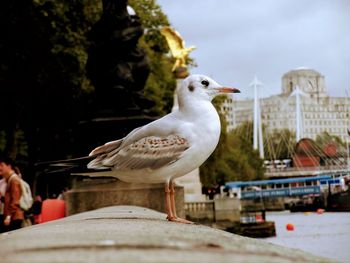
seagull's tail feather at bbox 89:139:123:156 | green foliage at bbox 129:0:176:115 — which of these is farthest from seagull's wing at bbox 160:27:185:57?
seagull's tail feather at bbox 89:139:123:156

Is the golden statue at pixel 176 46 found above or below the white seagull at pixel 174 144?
above

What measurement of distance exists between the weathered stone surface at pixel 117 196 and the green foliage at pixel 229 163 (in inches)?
1371

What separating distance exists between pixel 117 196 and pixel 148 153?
6003 millimetres

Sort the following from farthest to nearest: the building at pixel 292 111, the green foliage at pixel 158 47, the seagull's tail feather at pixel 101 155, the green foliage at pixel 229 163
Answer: the building at pixel 292 111, the green foliage at pixel 229 163, the green foliage at pixel 158 47, the seagull's tail feather at pixel 101 155

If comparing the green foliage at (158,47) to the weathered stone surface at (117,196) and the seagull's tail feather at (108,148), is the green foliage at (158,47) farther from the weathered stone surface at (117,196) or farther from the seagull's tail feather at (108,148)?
the seagull's tail feather at (108,148)

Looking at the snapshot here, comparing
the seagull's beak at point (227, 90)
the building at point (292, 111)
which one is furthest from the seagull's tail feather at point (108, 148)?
the building at point (292, 111)

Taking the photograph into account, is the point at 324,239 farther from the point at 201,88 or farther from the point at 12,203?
the point at 201,88

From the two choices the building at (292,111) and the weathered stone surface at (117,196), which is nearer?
the weathered stone surface at (117,196)

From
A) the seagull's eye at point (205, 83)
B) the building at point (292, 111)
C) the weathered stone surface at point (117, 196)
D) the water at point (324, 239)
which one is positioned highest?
the building at point (292, 111)

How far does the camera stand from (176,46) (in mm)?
33250

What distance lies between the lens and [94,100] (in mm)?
12477

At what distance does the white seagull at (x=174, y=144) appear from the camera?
4605 millimetres

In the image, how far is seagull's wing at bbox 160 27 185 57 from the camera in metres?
32.7

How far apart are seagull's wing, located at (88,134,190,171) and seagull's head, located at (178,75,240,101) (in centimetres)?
31
